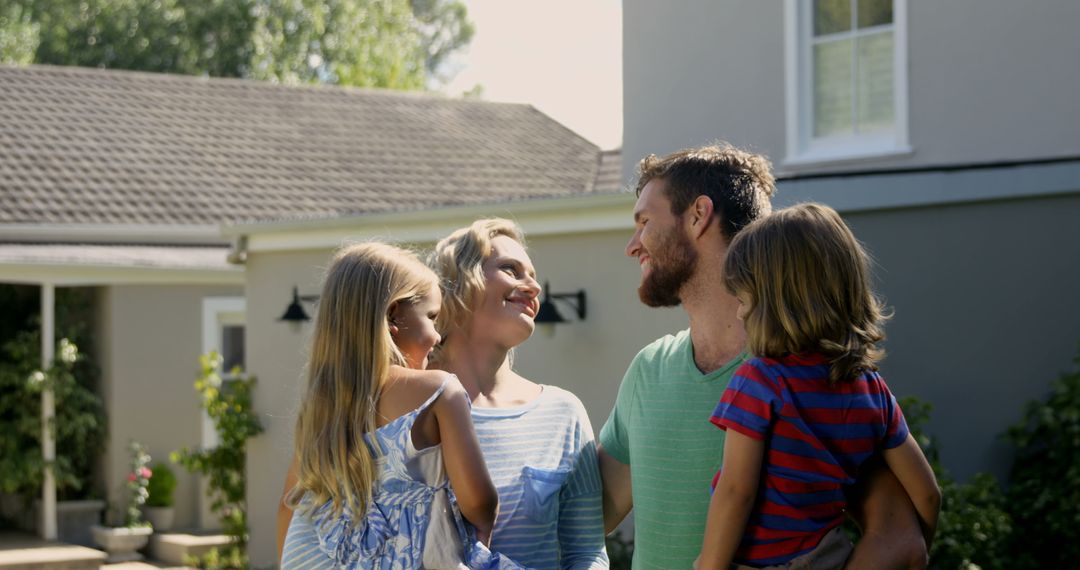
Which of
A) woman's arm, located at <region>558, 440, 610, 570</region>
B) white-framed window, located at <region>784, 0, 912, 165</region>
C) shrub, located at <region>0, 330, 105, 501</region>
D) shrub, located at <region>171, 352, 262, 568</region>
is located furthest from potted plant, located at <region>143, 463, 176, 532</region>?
woman's arm, located at <region>558, 440, 610, 570</region>

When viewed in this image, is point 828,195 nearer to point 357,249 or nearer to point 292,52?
point 357,249

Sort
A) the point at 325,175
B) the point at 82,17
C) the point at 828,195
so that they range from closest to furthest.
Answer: the point at 828,195, the point at 325,175, the point at 82,17

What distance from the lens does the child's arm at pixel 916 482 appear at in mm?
2426

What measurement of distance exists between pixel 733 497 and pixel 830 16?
22.8 feet

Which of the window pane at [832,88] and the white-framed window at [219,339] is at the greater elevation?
the window pane at [832,88]

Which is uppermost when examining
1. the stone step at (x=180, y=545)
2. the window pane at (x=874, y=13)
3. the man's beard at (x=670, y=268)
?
the window pane at (x=874, y=13)

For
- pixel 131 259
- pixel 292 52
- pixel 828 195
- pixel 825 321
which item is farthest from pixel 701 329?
pixel 292 52

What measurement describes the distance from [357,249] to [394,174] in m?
13.3

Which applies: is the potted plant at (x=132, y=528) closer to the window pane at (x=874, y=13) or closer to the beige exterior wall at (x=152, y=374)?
the beige exterior wall at (x=152, y=374)

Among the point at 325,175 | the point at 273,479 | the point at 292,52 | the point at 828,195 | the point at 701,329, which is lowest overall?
the point at 273,479

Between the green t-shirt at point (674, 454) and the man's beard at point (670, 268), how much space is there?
0.43 ft

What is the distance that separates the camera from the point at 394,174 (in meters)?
16.0

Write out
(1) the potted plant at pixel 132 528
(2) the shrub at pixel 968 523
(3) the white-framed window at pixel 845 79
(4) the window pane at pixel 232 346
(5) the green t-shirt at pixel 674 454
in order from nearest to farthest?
(5) the green t-shirt at pixel 674 454 < (2) the shrub at pixel 968 523 < (3) the white-framed window at pixel 845 79 < (1) the potted plant at pixel 132 528 < (4) the window pane at pixel 232 346

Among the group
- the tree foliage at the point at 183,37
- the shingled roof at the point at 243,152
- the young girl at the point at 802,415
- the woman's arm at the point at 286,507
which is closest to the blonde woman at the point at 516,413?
the woman's arm at the point at 286,507
